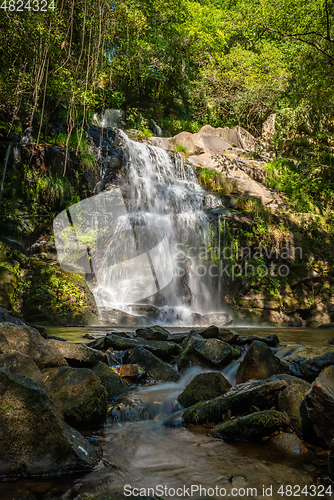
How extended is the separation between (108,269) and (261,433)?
8169mm

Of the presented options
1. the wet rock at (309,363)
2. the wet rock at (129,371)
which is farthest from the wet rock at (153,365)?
the wet rock at (309,363)

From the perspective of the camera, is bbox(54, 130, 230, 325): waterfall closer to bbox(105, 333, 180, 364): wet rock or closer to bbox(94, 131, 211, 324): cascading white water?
bbox(94, 131, 211, 324): cascading white water

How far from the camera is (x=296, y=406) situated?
2713 mm

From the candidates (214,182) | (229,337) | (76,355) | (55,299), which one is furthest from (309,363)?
(214,182)

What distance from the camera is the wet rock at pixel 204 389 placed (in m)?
3.38

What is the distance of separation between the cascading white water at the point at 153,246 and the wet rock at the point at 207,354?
423 cm

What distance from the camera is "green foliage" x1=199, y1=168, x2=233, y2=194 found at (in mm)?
14678

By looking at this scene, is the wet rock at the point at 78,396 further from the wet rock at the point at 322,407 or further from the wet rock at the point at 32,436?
the wet rock at the point at 322,407

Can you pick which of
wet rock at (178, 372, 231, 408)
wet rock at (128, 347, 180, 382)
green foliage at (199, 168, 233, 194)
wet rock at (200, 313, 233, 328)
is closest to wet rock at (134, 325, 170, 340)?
wet rock at (128, 347, 180, 382)

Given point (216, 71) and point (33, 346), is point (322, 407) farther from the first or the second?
point (216, 71)

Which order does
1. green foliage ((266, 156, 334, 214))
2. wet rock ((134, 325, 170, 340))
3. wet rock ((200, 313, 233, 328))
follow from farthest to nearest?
green foliage ((266, 156, 334, 214)), wet rock ((200, 313, 233, 328)), wet rock ((134, 325, 170, 340))

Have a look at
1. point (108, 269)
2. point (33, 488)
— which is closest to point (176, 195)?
point (108, 269)

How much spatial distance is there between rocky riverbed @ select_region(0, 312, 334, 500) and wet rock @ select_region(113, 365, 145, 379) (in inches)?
0.5

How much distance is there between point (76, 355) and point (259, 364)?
2.14 meters
